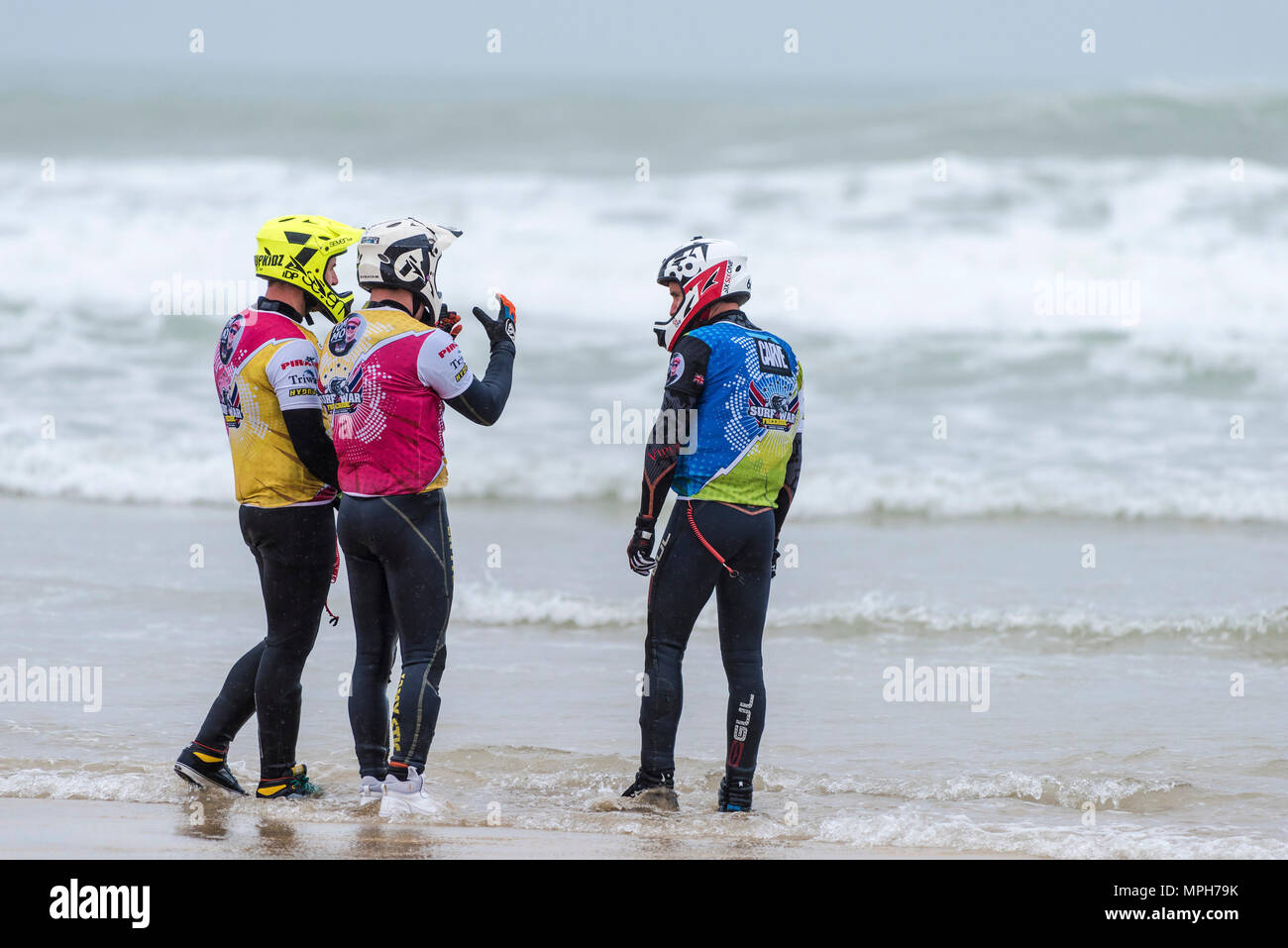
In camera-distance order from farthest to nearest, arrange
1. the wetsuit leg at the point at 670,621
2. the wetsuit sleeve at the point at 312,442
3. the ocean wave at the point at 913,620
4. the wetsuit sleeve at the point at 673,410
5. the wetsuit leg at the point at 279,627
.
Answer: the ocean wave at the point at 913,620 < the wetsuit leg at the point at 670,621 < the wetsuit sleeve at the point at 673,410 < the wetsuit leg at the point at 279,627 < the wetsuit sleeve at the point at 312,442

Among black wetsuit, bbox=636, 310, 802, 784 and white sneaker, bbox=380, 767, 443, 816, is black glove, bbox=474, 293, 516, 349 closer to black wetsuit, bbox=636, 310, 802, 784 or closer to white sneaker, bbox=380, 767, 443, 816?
black wetsuit, bbox=636, 310, 802, 784

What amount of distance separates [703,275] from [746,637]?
1.33 metres

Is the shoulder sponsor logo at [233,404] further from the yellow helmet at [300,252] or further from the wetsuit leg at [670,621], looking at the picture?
the wetsuit leg at [670,621]

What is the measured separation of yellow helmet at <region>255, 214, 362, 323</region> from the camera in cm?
478

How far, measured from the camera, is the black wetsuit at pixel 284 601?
4.79 meters

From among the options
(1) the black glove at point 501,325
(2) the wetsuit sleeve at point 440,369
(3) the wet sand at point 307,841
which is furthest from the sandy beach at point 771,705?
(1) the black glove at point 501,325

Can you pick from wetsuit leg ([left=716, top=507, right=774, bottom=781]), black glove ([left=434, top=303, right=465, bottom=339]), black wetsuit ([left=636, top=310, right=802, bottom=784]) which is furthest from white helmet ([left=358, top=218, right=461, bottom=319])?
wetsuit leg ([left=716, top=507, right=774, bottom=781])

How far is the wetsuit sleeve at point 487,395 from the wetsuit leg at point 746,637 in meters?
1.04

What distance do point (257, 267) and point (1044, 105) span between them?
26465 millimetres

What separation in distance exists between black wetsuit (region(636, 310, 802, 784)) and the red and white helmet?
0.28 ft

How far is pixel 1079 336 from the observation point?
1750 centimetres

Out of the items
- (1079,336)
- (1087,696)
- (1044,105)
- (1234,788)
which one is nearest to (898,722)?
(1087,696)

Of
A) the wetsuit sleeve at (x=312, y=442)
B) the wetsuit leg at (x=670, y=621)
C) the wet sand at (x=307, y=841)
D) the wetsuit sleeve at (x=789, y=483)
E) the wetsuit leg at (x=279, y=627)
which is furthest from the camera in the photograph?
the wetsuit sleeve at (x=789, y=483)

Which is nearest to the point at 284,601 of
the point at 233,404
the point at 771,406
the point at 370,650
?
the point at 370,650
